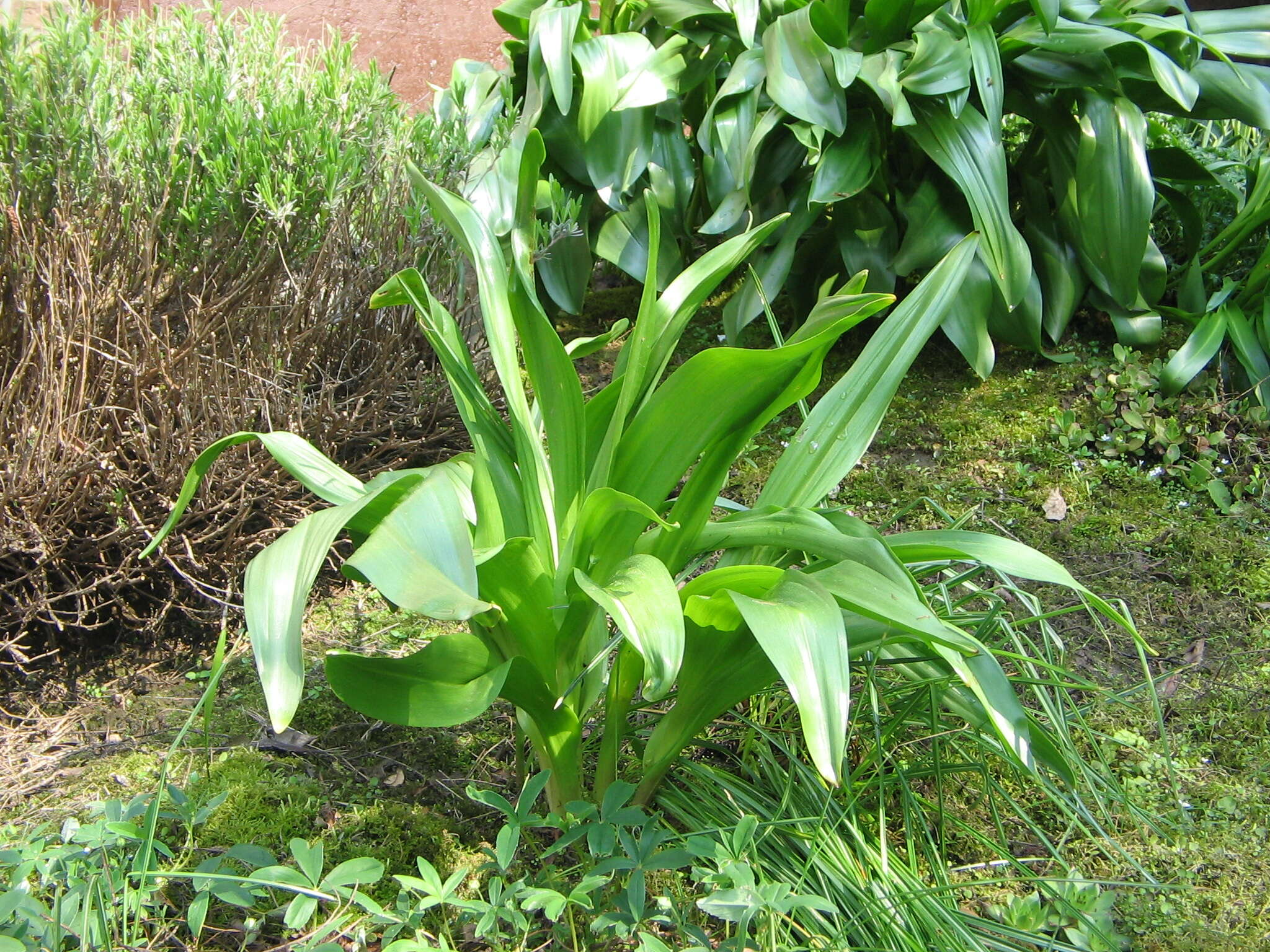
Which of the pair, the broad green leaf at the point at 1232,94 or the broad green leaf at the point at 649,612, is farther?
the broad green leaf at the point at 1232,94

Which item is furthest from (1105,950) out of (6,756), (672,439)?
(6,756)

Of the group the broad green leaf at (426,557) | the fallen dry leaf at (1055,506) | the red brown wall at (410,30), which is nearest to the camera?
the broad green leaf at (426,557)

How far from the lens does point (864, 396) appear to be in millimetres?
1545

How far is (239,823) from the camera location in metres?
1.56

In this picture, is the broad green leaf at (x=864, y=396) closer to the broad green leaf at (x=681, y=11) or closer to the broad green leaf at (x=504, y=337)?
the broad green leaf at (x=504, y=337)

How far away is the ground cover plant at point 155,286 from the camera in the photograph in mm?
1927

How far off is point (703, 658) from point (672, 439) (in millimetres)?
326

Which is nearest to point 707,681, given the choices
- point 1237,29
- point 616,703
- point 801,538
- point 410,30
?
point 616,703

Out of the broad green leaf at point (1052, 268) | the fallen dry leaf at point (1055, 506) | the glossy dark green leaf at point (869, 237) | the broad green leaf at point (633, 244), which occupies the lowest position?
the fallen dry leaf at point (1055, 506)

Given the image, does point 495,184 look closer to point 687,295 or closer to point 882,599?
point 687,295

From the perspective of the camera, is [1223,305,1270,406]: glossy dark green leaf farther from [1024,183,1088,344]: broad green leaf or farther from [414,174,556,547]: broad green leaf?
[414,174,556,547]: broad green leaf

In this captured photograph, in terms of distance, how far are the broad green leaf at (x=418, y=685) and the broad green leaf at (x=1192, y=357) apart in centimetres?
216

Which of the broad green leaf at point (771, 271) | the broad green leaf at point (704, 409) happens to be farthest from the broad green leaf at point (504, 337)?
the broad green leaf at point (771, 271)

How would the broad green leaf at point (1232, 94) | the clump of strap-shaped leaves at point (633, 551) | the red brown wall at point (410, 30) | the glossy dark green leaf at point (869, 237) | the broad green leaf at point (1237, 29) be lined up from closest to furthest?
the clump of strap-shaped leaves at point (633, 551) < the broad green leaf at point (1232, 94) < the broad green leaf at point (1237, 29) < the glossy dark green leaf at point (869, 237) < the red brown wall at point (410, 30)
